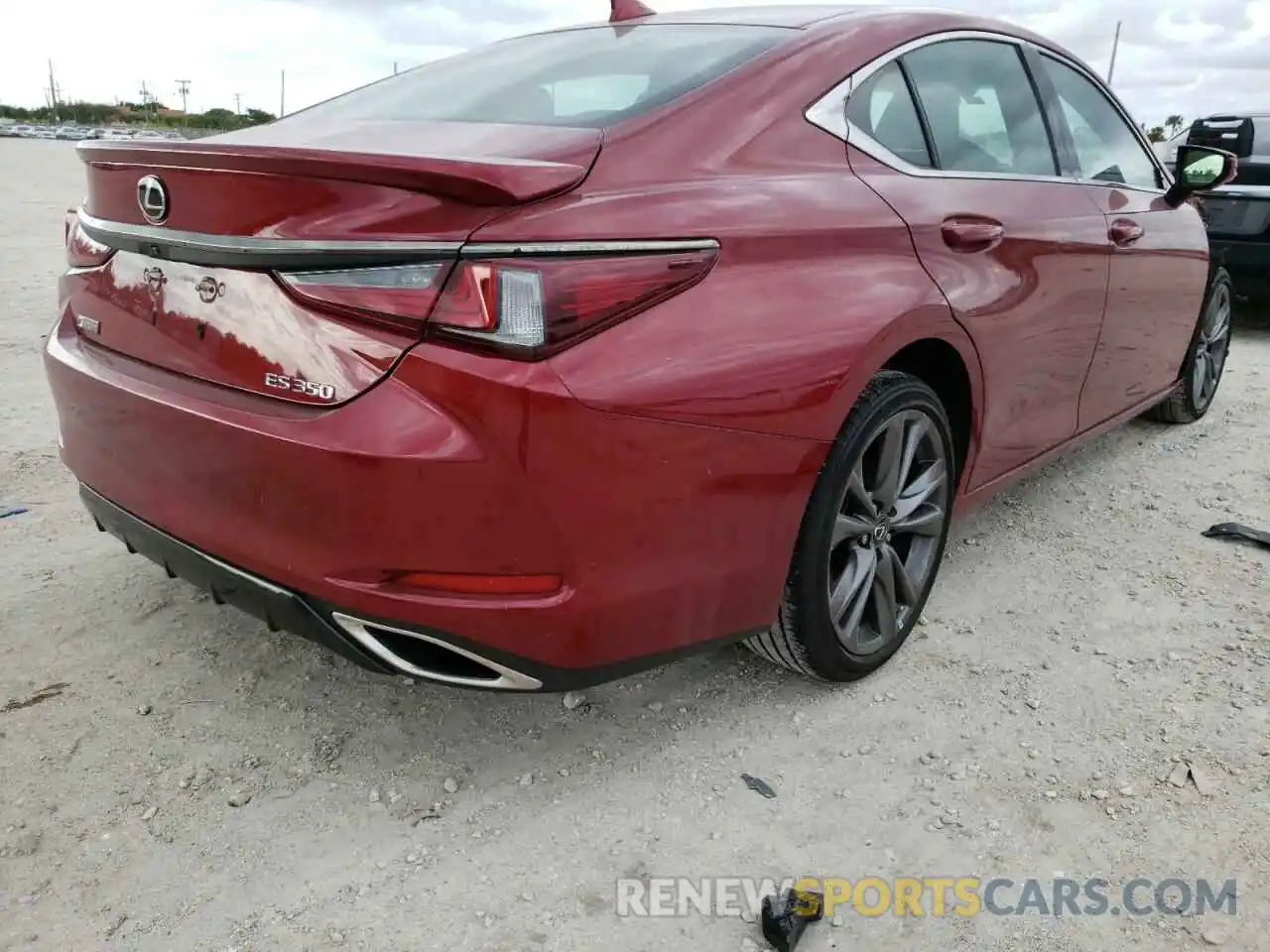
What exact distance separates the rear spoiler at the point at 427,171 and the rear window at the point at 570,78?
303mm

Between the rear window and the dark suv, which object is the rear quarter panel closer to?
the rear window

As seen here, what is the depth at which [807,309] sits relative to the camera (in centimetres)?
201

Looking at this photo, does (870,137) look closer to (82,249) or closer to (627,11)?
(627,11)

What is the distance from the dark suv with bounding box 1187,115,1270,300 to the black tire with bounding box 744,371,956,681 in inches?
206

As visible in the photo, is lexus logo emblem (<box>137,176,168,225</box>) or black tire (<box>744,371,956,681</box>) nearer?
lexus logo emblem (<box>137,176,168,225</box>)

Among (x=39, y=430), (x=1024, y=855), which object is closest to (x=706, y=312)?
(x=1024, y=855)

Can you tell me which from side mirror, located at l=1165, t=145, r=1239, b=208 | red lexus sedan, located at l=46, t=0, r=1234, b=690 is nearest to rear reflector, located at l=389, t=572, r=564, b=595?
red lexus sedan, located at l=46, t=0, r=1234, b=690

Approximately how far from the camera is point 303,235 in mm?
1689

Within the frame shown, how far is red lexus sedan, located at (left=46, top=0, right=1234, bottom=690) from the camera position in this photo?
166 centimetres

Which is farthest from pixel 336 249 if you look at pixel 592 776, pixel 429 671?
pixel 592 776

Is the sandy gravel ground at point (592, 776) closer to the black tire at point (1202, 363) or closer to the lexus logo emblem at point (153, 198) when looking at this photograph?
the lexus logo emblem at point (153, 198)

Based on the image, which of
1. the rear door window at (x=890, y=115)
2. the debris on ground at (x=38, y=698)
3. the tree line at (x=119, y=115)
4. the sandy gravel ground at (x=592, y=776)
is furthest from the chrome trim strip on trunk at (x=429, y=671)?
the tree line at (x=119, y=115)

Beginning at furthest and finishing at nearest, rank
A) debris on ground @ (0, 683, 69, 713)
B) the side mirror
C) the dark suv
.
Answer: the dark suv → the side mirror → debris on ground @ (0, 683, 69, 713)

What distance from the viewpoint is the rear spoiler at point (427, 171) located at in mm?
1628
